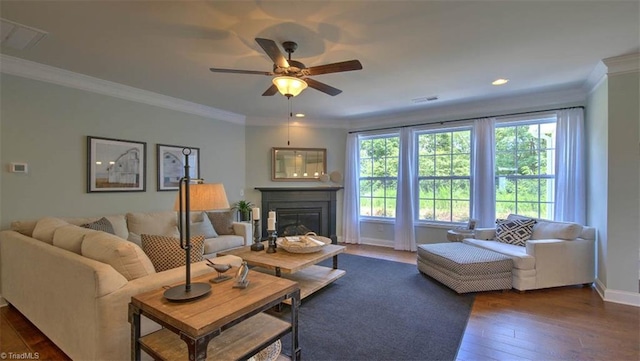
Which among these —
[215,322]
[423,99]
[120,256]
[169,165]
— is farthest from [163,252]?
[423,99]

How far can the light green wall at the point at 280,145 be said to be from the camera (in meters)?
5.71

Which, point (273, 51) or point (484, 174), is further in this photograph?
point (484, 174)

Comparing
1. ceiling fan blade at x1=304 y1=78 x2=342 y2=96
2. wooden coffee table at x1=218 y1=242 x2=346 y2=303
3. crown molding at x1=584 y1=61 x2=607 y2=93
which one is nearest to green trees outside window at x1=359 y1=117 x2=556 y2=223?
crown molding at x1=584 y1=61 x2=607 y2=93

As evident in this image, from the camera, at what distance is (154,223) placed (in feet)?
12.7

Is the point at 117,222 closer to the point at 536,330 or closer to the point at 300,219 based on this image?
the point at 300,219

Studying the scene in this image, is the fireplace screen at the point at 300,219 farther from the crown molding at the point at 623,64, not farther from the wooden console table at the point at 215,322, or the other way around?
the crown molding at the point at 623,64

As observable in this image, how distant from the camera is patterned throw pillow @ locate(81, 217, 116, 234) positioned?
10.4ft

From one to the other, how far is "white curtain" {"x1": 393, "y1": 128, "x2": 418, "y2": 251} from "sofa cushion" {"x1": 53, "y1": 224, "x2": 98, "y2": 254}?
180 inches

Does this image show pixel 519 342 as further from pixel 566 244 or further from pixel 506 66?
pixel 506 66

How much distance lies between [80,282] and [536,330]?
11.4ft

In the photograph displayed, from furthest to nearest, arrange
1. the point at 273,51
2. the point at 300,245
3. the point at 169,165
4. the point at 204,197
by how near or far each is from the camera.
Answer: the point at 169,165 < the point at 300,245 < the point at 273,51 < the point at 204,197

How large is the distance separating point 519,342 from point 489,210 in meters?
2.66

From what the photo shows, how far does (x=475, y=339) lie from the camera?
238cm

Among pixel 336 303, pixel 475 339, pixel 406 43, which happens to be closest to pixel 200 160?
pixel 336 303
